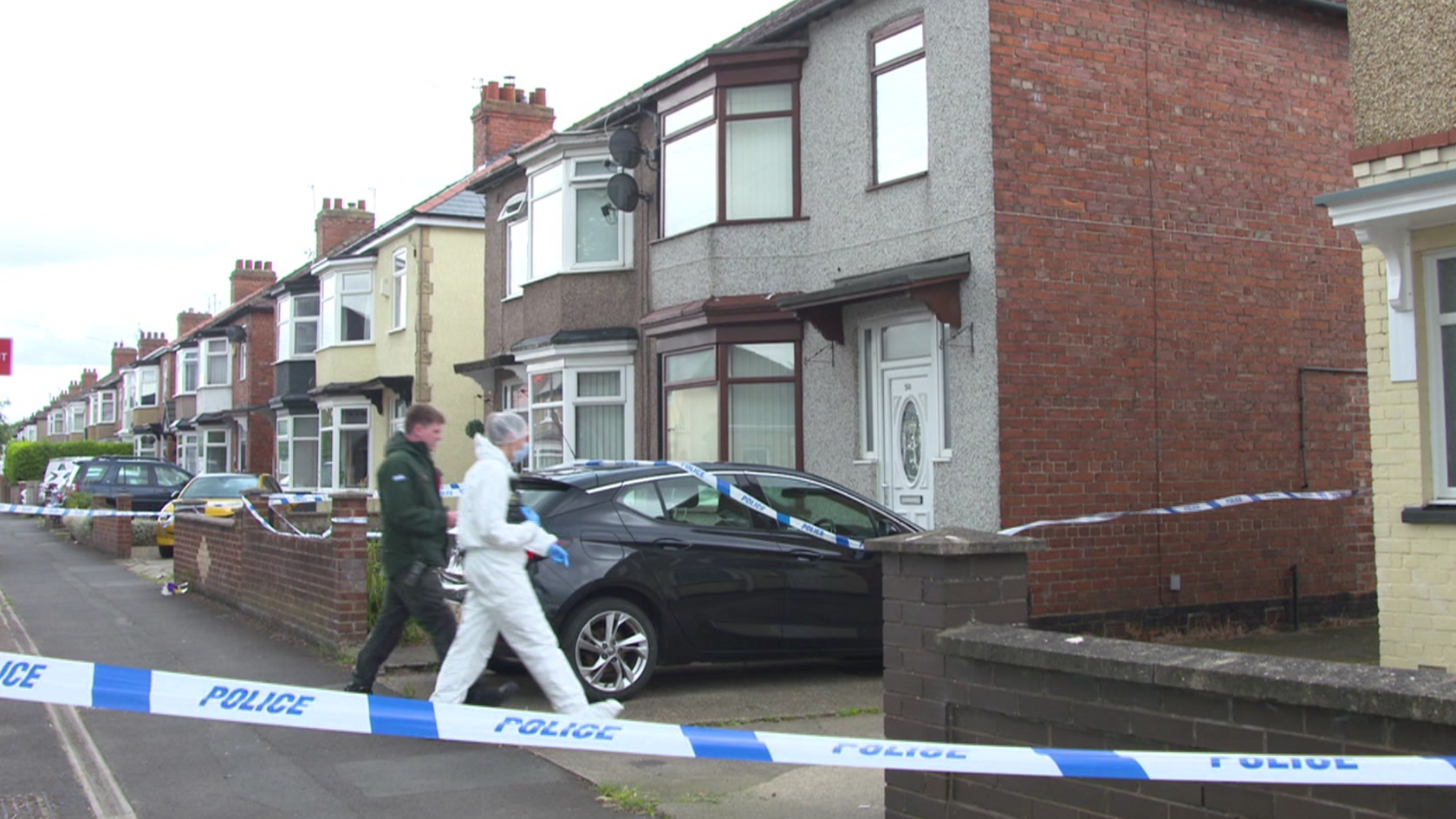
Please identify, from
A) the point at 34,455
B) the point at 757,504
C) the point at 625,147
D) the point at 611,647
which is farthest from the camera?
the point at 34,455

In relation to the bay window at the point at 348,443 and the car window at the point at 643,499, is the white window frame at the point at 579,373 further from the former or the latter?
the bay window at the point at 348,443

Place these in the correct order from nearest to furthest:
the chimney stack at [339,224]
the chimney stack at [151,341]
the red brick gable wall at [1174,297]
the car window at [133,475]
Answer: the red brick gable wall at [1174,297] < the car window at [133,475] < the chimney stack at [339,224] < the chimney stack at [151,341]

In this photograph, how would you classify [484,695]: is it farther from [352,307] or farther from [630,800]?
[352,307]

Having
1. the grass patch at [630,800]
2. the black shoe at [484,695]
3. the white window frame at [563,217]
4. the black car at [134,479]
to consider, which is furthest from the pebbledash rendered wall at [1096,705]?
the black car at [134,479]

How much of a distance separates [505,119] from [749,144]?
16.2 meters

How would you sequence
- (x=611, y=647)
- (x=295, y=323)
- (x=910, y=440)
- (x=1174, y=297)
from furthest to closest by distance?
1. (x=295, y=323)
2. (x=910, y=440)
3. (x=1174, y=297)
4. (x=611, y=647)

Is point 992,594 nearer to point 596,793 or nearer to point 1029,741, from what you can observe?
point 1029,741

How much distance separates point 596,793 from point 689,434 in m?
Result: 9.61

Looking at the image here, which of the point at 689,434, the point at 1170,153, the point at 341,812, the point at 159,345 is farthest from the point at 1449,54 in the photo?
the point at 159,345

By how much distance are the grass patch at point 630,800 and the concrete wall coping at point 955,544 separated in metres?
1.80

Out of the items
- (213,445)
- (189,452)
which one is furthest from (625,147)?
(189,452)

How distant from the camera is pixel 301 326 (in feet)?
115

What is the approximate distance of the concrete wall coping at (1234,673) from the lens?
3688mm

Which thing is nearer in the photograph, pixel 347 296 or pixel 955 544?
pixel 955 544
